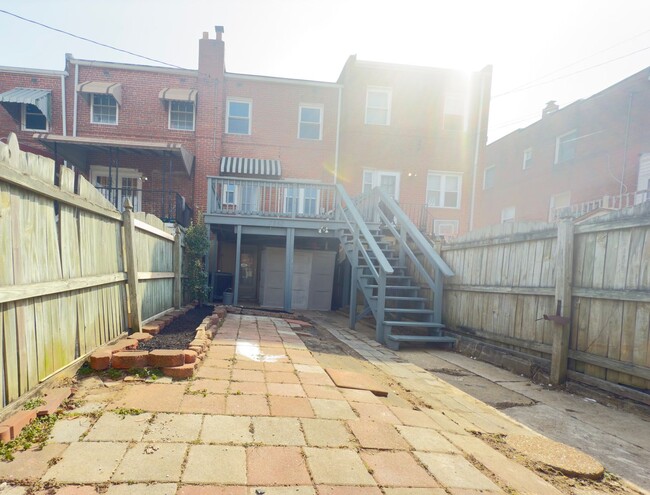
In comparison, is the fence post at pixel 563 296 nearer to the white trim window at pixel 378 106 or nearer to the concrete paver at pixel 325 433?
the concrete paver at pixel 325 433

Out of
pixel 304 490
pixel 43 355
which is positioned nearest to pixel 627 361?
pixel 304 490

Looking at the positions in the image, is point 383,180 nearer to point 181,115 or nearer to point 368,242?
point 368,242

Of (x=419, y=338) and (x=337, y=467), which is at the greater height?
(x=337, y=467)

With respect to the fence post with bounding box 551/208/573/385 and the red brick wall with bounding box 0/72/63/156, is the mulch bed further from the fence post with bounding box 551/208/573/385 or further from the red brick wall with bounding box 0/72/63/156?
the red brick wall with bounding box 0/72/63/156

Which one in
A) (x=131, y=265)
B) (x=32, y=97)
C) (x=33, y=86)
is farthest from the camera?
(x=33, y=86)

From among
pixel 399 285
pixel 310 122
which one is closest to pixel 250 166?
pixel 310 122

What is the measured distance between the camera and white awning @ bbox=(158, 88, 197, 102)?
11562mm

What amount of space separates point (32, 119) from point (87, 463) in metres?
14.0

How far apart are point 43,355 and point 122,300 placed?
1.58 meters

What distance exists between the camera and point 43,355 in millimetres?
2436

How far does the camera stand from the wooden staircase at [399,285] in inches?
240

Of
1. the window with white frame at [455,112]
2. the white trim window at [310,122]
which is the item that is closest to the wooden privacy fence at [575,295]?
the white trim window at [310,122]

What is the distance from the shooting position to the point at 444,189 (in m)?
13.8

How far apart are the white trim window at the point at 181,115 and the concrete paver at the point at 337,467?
41.0 feet
